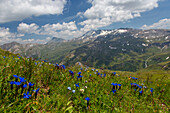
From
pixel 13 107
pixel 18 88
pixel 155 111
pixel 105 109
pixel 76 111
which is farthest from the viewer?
pixel 155 111

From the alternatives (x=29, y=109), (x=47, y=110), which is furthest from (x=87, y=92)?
(x=29, y=109)

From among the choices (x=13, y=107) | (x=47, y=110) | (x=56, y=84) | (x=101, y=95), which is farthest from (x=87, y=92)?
(x=13, y=107)

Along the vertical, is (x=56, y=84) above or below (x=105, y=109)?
above

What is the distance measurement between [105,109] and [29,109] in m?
2.61

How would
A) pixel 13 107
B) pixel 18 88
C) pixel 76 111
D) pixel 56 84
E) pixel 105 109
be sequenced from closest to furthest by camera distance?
pixel 13 107
pixel 18 88
pixel 76 111
pixel 105 109
pixel 56 84

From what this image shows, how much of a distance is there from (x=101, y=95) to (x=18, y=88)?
3257 millimetres

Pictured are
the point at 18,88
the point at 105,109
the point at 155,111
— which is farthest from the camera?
the point at 155,111

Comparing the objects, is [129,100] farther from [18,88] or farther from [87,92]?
[18,88]

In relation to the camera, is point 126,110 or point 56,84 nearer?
point 126,110

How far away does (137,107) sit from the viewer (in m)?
4.68

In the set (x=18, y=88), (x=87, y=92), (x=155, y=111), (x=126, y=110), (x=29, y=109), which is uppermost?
(x=18, y=88)

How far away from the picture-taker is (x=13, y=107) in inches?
115

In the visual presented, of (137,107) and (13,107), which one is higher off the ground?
(13,107)

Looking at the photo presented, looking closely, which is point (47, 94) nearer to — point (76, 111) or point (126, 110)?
point (76, 111)
